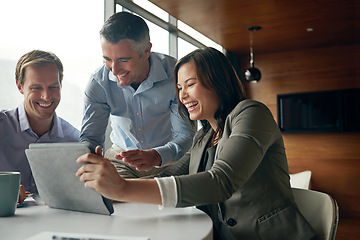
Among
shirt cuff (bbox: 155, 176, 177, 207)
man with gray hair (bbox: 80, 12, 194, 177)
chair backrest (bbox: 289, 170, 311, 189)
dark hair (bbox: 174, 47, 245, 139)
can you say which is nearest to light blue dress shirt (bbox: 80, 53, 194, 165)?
man with gray hair (bbox: 80, 12, 194, 177)

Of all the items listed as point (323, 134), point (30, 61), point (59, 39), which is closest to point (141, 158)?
point (30, 61)

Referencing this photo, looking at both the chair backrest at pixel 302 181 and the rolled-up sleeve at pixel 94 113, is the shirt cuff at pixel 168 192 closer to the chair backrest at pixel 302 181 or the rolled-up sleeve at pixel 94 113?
the rolled-up sleeve at pixel 94 113

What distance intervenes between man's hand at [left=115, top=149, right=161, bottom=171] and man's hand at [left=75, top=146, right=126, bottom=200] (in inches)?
14.6

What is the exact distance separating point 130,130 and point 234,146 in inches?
44.8

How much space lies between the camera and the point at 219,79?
1333 millimetres

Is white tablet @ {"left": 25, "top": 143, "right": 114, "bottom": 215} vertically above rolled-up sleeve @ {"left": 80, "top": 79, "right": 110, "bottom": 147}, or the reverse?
rolled-up sleeve @ {"left": 80, "top": 79, "right": 110, "bottom": 147}

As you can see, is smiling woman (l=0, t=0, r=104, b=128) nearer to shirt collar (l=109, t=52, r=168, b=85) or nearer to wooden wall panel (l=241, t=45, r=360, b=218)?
shirt collar (l=109, t=52, r=168, b=85)

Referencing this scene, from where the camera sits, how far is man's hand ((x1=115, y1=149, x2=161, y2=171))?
50.2 inches

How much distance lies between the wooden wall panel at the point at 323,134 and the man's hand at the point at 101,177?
18.4 feet

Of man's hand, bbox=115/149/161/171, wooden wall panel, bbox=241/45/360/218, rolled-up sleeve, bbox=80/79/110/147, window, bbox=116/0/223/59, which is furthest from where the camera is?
wooden wall panel, bbox=241/45/360/218

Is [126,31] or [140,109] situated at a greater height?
[126,31]

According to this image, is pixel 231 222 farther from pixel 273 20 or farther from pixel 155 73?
pixel 273 20

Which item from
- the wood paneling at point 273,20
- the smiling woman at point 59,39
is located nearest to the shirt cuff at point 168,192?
the smiling woman at point 59,39

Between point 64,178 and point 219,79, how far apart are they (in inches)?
27.6
